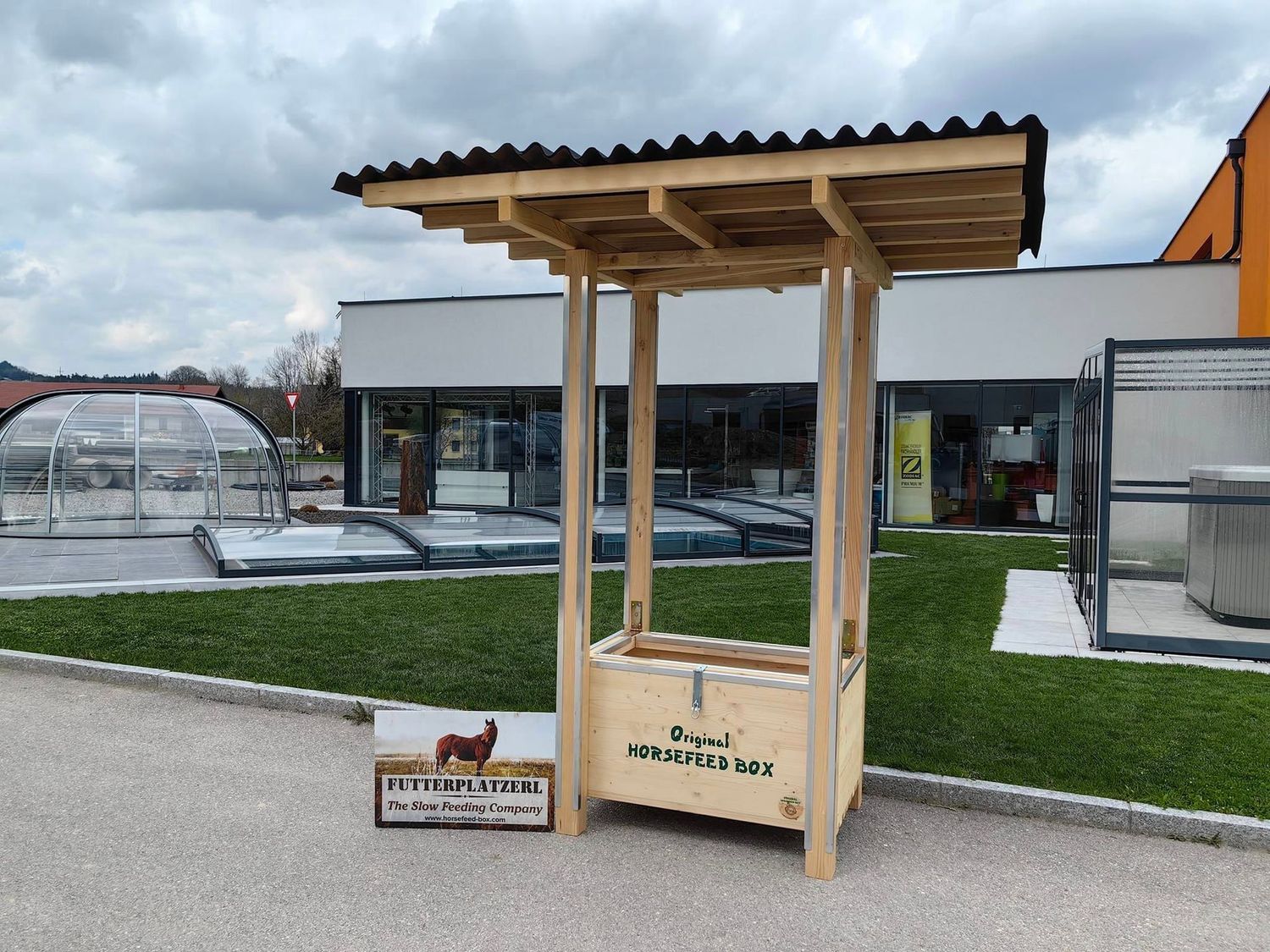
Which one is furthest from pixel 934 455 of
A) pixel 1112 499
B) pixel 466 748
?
pixel 466 748

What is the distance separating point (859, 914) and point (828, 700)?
2.67 ft

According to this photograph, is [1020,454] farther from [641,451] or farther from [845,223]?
[845,223]

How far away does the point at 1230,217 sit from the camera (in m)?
16.7

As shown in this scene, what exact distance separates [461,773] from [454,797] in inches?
4.6

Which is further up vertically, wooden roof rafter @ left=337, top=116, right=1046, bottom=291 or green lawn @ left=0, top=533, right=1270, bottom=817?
wooden roof rafter @ left=337, top=116, right=1046, bottom=291

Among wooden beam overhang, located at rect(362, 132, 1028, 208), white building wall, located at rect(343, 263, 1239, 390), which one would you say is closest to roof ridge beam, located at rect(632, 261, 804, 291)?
wooden beam overhang, located at rect(362, 132, 1028, 208)

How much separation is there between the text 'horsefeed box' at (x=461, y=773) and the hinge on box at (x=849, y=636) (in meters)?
1.48

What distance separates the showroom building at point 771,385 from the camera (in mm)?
17453

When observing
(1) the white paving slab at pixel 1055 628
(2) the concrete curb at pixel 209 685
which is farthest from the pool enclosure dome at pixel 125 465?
(1) the white paving slab at pixel 1055 628

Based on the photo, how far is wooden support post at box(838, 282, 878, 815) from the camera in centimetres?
491

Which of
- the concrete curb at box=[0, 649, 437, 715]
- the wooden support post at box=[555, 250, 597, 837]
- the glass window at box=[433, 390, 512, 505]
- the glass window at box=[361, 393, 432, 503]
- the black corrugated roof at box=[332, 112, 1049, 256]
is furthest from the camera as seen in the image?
the glass window at box=[361, 393, 432, 503]

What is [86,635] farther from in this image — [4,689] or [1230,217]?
[1230,217]

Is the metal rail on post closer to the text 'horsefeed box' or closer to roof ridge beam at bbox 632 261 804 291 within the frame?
roof ridge beam at bbox 632 261 804 291

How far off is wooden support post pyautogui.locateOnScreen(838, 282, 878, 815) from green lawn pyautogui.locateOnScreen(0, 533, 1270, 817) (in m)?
0.82
